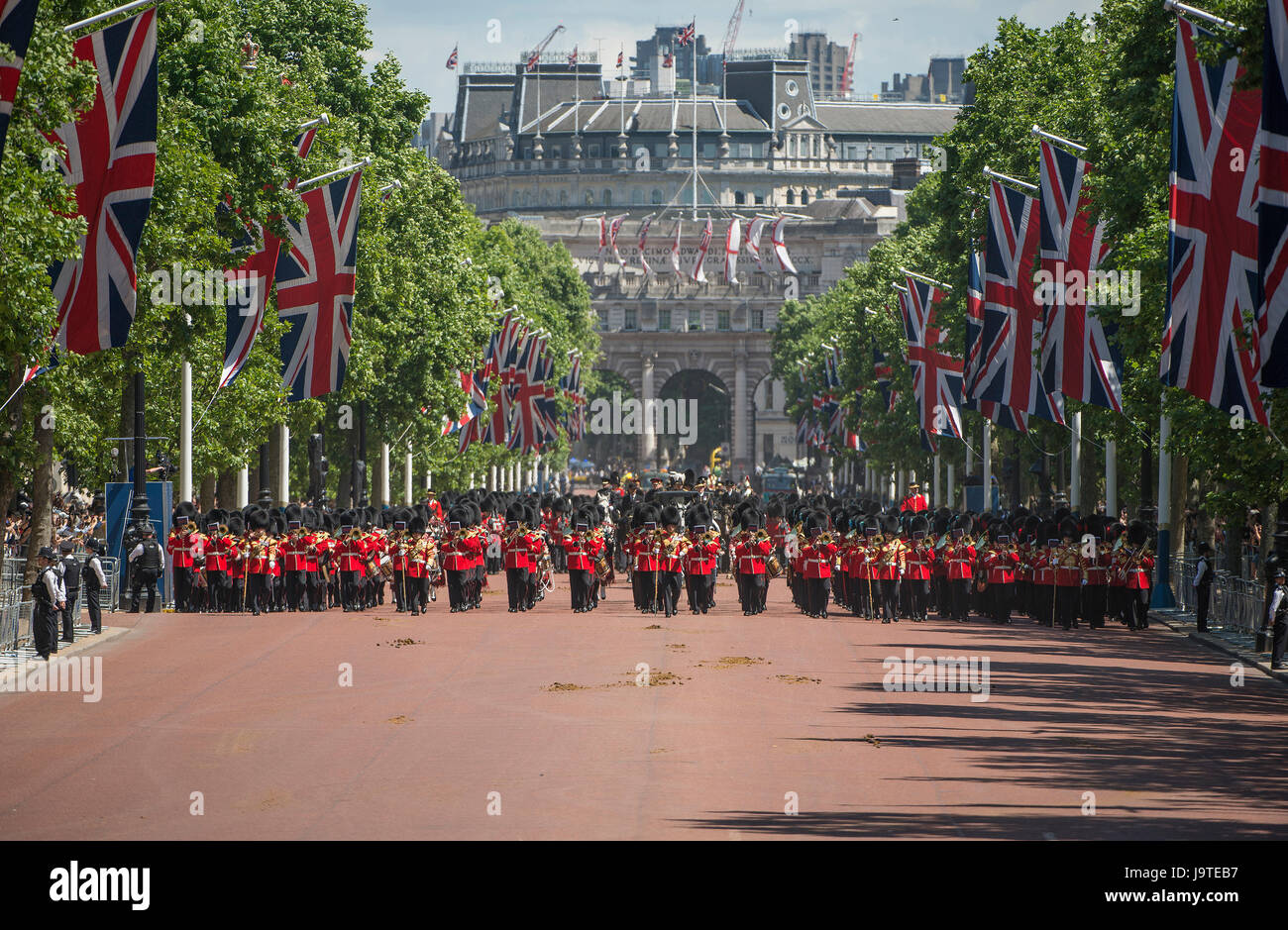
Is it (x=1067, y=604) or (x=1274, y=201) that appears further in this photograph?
(x=1067, y=604)

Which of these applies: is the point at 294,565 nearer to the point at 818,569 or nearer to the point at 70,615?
the point at 70,615

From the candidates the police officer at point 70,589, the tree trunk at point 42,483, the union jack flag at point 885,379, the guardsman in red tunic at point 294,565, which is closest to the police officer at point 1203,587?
the guardsman in red tunic at point 294,565

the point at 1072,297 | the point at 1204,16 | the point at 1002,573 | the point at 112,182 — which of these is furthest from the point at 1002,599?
the point at 112,182

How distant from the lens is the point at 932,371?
5038 centimetres

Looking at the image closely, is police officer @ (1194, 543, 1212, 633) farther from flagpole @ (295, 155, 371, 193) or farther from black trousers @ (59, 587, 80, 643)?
black trousers @ (59, 587, 80, 643)

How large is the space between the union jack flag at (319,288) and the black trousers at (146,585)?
3861 millimetres

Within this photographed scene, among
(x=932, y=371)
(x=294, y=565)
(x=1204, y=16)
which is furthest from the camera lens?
(x=932, y=371)

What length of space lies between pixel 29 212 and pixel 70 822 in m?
8.18

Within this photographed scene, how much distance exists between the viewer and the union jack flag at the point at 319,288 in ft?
117

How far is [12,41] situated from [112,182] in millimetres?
4657

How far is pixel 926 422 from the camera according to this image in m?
51.1

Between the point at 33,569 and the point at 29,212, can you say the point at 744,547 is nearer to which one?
the point at 33,569

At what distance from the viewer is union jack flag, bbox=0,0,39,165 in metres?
17.7

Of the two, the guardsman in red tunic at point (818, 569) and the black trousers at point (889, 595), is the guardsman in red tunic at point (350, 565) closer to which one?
the guardsman in red tunic at point (818, 569)
